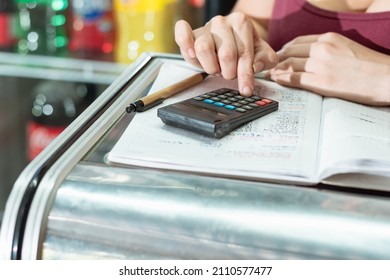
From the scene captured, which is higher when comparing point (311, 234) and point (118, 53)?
point (311, 234)

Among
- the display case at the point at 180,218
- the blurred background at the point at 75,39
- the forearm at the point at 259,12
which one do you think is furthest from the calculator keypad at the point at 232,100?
the blurred background at the point at 75,39

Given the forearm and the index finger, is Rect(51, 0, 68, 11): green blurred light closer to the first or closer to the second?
the forearm

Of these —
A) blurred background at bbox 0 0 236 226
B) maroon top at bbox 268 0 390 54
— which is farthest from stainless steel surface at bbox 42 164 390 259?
blurred background at bbox 0 0 236 226

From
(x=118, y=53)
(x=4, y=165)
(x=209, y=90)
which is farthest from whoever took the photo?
(x=4, y=165)

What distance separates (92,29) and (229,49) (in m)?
1.00

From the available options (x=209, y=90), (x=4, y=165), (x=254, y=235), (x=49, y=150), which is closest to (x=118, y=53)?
(x=4, y=165)

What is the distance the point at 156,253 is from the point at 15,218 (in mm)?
107

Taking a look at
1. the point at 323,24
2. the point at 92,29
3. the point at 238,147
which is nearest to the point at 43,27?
the point at 92,29

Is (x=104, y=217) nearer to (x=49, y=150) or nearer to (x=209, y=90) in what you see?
(x=49, y=150)

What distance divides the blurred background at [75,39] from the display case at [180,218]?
112 cm

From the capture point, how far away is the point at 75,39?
1693mm

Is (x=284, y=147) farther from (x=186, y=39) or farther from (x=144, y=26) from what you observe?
(x=144, y=26)

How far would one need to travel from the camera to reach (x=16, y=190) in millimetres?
476
